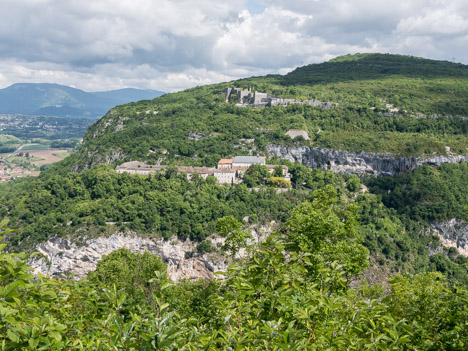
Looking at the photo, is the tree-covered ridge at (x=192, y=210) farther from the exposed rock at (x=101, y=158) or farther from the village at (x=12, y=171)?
the village at (x=12, y=171)

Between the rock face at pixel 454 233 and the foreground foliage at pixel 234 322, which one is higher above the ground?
the foreground foliage at pixel 234 322

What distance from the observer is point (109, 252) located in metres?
48.6

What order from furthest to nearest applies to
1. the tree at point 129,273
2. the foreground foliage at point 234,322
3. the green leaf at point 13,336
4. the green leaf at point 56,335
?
the tree at point 129,273, the foreground foliage at point 234,322, the green leaf at point 56,335, the green leaf at point 13,336

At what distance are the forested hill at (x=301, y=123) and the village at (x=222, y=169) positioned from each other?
4.54 meters

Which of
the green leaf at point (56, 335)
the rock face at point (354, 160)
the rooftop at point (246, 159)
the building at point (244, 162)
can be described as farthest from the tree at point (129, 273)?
the rock face at point (354, 160)

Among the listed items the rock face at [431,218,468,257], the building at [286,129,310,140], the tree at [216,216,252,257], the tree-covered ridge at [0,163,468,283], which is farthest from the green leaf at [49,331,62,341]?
the building at [286,129,310,140]

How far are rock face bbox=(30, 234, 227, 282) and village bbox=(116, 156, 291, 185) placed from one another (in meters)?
15.0

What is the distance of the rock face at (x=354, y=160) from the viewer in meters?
71.2

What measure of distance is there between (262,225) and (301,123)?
41.1 m

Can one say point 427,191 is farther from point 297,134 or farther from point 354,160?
point 297,134

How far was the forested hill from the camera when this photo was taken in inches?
2982

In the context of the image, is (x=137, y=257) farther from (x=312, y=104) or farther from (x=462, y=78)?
(x=462, y=78)

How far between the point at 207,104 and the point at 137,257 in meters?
72.3

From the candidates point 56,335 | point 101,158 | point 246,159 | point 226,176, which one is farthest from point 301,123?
point 56,335
